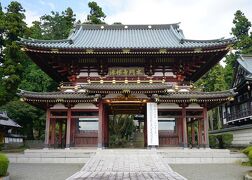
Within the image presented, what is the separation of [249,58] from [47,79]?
27.9m

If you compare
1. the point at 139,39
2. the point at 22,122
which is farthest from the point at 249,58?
the point at 22,122

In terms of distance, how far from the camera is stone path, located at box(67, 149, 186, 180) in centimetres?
1229

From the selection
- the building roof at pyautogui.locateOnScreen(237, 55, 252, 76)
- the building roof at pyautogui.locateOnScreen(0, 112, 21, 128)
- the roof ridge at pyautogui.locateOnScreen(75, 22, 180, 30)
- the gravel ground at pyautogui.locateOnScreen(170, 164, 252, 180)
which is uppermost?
the roof ridge at pyautogui.locateOnScreen(75, 22, 180, 30)

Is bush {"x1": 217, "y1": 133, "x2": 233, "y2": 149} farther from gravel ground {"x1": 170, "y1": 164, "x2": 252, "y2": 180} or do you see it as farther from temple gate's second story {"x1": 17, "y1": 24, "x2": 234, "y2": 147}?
gravel ground {"x1": 170, "y1": 164, "x2": 252, "y2": 180}

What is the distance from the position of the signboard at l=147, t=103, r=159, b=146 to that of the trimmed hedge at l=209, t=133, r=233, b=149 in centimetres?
1168

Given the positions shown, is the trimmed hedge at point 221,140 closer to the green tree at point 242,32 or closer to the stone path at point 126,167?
the stone path at point 126,167

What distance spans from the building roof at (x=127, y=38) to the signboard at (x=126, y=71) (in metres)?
2.09

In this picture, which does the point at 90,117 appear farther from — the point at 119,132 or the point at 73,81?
the point at 119,132

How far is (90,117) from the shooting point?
835 inches

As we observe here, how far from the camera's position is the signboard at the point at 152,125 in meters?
19.4

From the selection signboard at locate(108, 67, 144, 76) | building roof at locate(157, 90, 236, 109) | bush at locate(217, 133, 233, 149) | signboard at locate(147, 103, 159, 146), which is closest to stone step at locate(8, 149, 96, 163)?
signboard at locate(147, 103, 159, 146)

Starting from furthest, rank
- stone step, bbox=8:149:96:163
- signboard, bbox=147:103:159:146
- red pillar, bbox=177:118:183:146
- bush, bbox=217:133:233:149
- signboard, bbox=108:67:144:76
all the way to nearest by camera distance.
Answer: bush, bbox=217:133:233:149 < signboard, bbox=108:67:144:76 < red pillar, bbox=177:118:183:146 < signboard, bbox=147:103:159:146 < stone step, bbox=8:149:96:163

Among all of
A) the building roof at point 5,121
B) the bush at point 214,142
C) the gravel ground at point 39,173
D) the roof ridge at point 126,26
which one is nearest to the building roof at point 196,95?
the gravel ground at point 39,173

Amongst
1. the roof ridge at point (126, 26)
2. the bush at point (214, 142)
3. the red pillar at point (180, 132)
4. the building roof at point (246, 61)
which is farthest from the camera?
the building roof at point (246, 61)
